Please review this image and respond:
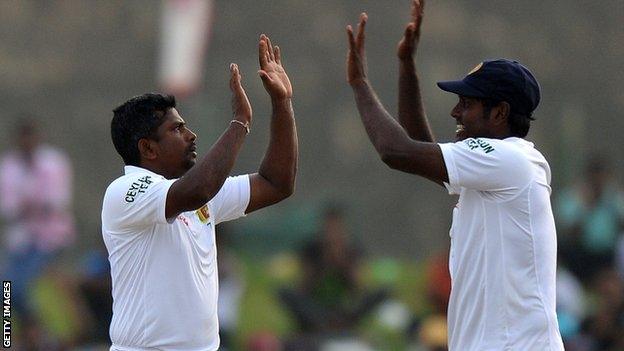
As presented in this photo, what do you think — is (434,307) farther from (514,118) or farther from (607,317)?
(514,118)

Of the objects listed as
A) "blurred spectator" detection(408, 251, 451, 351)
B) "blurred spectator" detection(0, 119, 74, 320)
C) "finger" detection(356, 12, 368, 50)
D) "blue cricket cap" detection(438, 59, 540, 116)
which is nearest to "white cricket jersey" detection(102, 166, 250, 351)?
"finger" detection(356, 12, 368, 50)

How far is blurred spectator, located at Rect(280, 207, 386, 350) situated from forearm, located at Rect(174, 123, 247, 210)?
608 centimetres

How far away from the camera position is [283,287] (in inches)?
467

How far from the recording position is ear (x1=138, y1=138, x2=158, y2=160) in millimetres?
5742

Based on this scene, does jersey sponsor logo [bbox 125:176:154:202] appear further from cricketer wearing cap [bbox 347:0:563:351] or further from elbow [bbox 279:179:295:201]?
cricketer wearing cap [bbox 347:0:563:351]

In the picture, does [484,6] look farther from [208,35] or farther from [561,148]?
[208,35]

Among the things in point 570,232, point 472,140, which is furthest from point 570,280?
point 472,140

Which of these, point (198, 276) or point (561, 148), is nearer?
point (198, 276)

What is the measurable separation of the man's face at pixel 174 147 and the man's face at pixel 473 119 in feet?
3.91

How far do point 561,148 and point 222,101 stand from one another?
333 cm

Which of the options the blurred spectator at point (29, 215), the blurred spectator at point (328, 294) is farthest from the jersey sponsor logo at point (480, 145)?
the blurred spectator at point (29, 215)

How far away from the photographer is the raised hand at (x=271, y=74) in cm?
574

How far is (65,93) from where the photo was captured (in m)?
12.2

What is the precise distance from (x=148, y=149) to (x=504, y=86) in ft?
5.17
